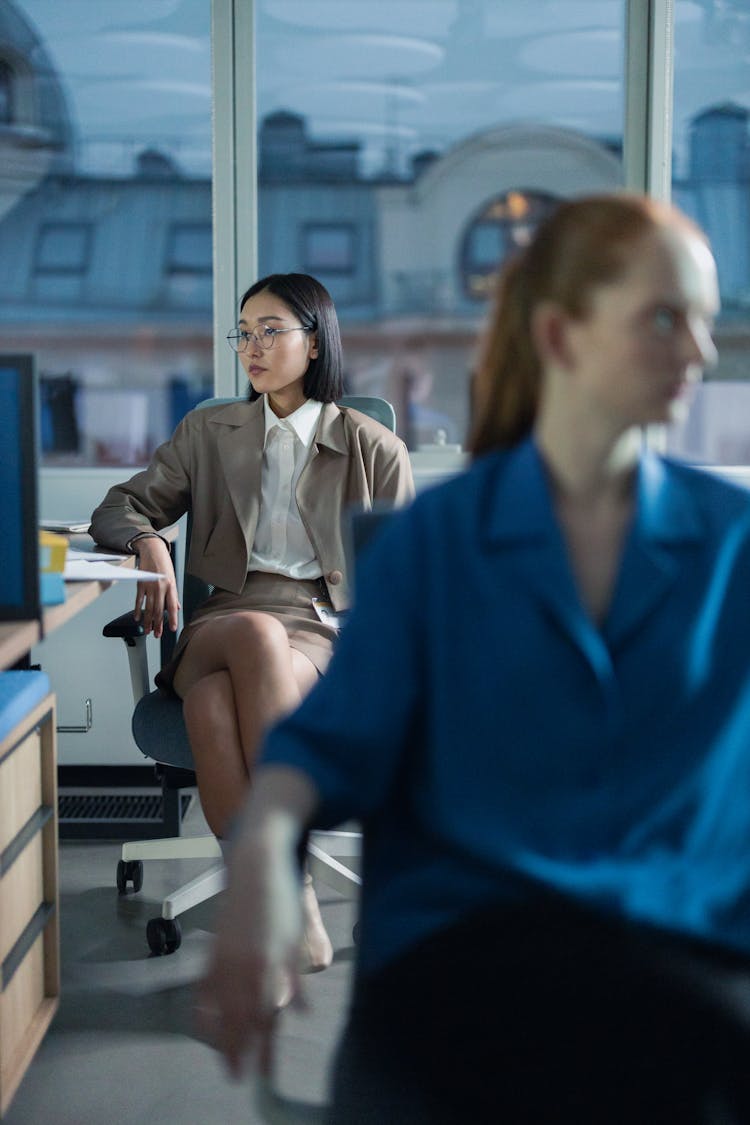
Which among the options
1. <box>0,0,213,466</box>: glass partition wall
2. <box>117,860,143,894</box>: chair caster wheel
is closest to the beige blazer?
<box>117,860,143,894</box>: chair caster wheel

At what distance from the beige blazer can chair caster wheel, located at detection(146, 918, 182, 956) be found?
692mm

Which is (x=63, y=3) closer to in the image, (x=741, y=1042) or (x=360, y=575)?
(x=360, y=575)

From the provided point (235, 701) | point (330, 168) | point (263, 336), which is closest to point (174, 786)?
point (235, 701)

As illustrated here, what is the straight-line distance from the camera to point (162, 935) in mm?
2479

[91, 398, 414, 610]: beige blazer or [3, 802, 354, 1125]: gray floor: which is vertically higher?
[91, 398, 414, 610]: beige blazer

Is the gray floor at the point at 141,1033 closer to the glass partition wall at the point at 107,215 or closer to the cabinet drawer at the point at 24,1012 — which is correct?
the cabinet drawer at the point at 24,1012

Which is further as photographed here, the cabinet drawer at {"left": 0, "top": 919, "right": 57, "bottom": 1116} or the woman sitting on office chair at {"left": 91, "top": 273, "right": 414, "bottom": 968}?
the woman sitting on office chair at {"left": 91, "top": 273, "right": 414, "bottom": 968}

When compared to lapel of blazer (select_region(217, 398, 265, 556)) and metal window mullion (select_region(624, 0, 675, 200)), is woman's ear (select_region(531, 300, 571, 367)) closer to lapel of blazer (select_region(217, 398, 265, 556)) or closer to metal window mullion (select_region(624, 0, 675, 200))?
lapel of blazer (select_region(217, 398, 265, 556))

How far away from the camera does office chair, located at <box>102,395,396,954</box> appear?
8.02 ft

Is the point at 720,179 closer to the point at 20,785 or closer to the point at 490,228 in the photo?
the point at 490,228

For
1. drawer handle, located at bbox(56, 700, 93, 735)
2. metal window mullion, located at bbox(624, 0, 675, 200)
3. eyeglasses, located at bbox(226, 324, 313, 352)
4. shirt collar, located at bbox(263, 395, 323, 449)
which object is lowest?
drawer handle, located at bbox(56, 700, 93, 735)

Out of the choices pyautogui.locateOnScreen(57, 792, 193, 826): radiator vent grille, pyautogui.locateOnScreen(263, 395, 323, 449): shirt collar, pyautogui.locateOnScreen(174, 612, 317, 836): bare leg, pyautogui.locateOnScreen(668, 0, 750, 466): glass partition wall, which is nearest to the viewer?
pyautogui.locateOnScreen(174, 612, 317, 836): bare leg

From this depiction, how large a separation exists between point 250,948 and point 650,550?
43 cm

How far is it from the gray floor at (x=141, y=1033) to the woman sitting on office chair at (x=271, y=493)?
10.8 inches
